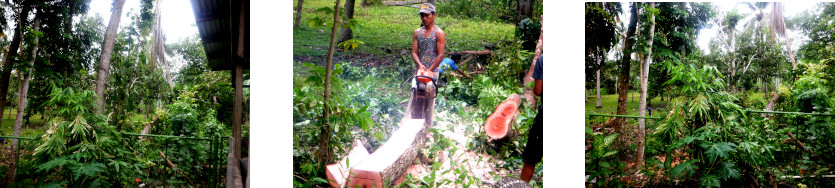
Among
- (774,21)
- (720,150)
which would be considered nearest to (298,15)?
(720,150)

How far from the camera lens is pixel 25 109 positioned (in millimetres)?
2459

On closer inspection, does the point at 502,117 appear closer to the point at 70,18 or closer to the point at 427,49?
the point at 427,49

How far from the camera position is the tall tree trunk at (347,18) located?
2.66m

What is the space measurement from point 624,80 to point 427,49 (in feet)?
4.51

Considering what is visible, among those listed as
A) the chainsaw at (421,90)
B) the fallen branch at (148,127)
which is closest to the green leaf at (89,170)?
the fallen branch at (148,127)

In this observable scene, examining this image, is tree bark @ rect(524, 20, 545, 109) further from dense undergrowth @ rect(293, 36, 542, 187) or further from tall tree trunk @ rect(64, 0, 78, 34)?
tall tree trunk @ rect(64, 0, 78, 34)

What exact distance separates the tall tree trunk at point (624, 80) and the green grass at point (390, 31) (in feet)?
2.71

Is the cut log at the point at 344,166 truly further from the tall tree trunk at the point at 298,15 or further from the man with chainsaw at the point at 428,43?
the tall tree trunk at the point at 298,15

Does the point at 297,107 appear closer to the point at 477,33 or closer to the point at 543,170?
the point at 477,33

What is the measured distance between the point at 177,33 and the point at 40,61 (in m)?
0.72

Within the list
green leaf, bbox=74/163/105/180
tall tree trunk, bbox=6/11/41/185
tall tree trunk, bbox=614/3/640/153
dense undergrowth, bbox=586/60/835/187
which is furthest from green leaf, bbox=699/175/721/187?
tall tree trunk, bbox=6/11/41/185

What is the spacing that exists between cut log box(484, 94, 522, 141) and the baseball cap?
744 mm

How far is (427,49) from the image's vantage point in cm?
277

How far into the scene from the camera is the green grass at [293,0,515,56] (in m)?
2.61
